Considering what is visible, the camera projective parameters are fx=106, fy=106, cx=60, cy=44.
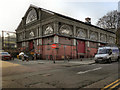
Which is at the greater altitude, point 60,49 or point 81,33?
point 81,33

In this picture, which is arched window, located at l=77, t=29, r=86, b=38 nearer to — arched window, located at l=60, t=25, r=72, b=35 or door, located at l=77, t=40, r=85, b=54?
door, located at l=77, t=40, r=85, b=54

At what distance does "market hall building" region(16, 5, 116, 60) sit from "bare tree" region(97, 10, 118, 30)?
2265 millimetres

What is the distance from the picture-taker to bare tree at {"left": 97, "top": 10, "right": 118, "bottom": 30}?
3491 centimetres

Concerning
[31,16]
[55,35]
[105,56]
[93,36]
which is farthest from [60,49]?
[93,36]

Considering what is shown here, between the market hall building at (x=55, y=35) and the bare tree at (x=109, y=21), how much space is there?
2265mm

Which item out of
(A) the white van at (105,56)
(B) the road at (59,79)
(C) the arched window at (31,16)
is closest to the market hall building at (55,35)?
(C) the arched window at (31,16)

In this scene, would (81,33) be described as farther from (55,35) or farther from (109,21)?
(109,21)

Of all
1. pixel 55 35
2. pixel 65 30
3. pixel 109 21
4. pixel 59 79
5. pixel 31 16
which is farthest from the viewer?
pixel 109 21

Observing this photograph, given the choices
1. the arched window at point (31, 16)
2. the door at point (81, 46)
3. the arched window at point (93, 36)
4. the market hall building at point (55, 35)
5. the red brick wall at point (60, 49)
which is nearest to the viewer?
the red brick wall at point (60, 49)

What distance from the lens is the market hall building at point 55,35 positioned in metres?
24.9

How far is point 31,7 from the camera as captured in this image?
108ft

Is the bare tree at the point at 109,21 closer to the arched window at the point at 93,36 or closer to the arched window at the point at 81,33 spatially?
the arched window at the point at 93,36

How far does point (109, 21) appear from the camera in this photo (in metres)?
36.2

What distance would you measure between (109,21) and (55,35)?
2243cm
